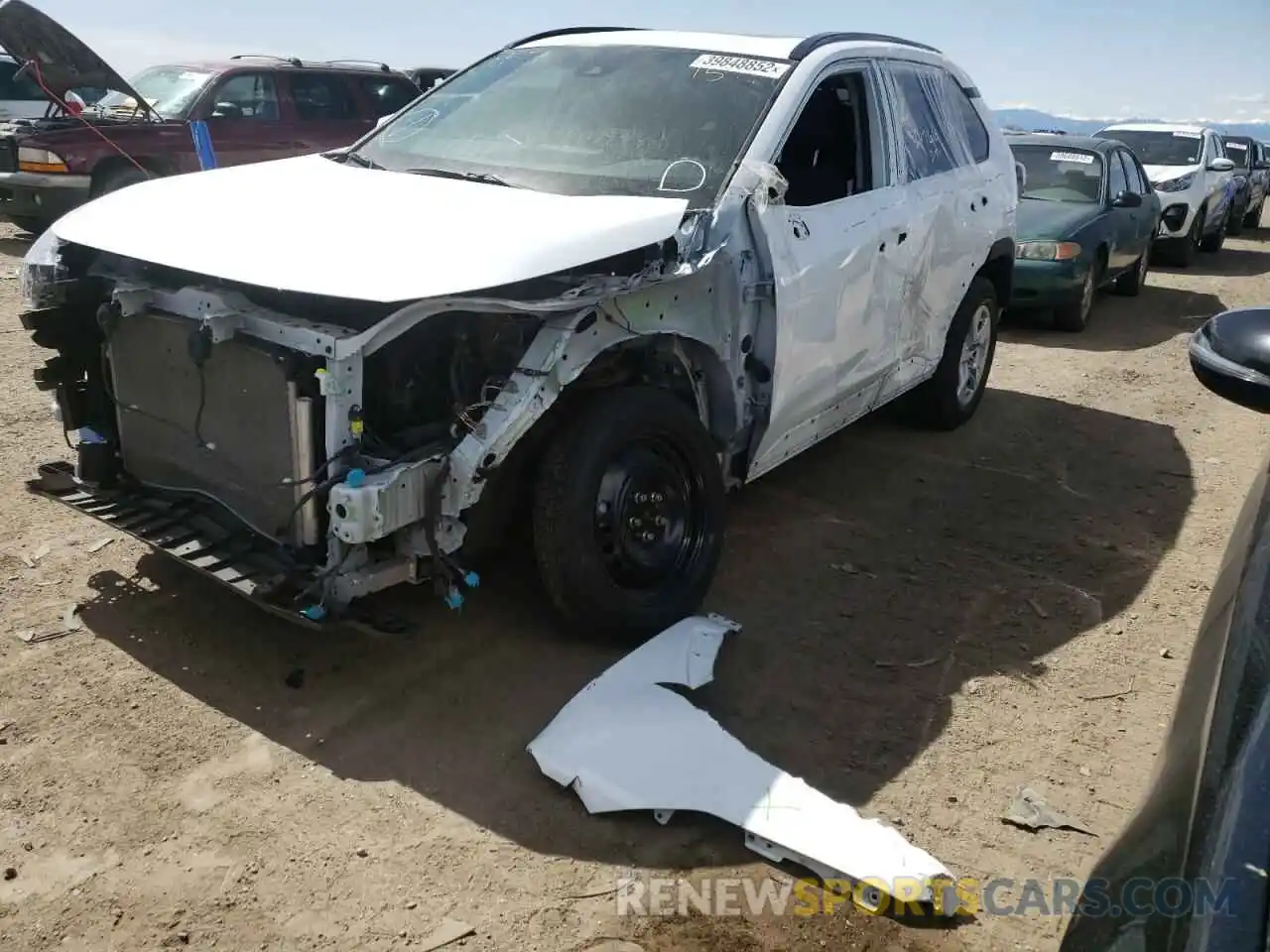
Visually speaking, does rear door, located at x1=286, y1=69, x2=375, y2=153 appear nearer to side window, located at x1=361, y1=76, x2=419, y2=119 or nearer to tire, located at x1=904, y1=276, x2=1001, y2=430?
side window, located at x1=361, y1=76, x2=419, y2=119

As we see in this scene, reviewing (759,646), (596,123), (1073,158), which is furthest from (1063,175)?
(759,646)

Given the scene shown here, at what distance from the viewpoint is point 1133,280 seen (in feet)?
38.6

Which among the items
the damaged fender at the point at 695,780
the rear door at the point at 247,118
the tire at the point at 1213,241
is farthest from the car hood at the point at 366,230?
the tire at the point at 1213,241

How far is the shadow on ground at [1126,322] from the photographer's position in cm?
950

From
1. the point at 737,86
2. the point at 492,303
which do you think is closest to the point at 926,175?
the point at 737,86

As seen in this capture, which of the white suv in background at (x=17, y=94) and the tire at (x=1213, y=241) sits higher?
the white suv in background at (x=17, y=94)

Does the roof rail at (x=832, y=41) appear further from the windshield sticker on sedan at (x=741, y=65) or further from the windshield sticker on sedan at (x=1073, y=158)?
the windshield sticker on sedan at (x=1073, y=158)

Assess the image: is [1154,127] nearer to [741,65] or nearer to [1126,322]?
[1126,322]

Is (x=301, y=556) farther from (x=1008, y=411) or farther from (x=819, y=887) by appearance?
(x=1008, y=411)

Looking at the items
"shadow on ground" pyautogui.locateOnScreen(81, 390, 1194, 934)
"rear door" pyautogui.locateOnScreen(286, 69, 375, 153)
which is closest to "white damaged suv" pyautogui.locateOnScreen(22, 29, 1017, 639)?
"shadow on ground" pyautogui.locateOnScreen(81, 390, 1194, 934)

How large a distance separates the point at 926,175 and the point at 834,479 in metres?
1.56

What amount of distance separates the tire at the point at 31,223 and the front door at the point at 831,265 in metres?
8.80

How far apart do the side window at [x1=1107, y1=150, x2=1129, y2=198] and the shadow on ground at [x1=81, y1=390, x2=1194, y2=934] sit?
592cm

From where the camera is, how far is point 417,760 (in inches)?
126
